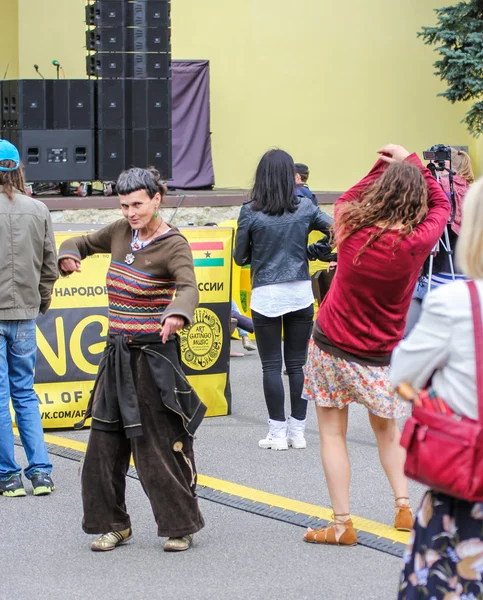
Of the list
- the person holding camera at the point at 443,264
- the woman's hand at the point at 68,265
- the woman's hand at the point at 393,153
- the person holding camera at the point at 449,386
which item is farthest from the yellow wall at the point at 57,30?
the person holding camera at the point at 449,386

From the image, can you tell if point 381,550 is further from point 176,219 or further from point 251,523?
point 176,219

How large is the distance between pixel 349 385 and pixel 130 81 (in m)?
10.5

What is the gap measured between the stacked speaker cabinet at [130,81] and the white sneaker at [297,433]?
27.1ft

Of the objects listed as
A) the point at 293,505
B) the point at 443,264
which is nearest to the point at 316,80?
the point at 443,264

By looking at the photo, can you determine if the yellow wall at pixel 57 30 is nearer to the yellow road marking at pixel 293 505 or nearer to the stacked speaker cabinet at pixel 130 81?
the stacked speaker cabinet at pixel 130 81

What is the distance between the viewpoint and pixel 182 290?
4598 mm

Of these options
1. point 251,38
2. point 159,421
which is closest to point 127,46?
point 251,38

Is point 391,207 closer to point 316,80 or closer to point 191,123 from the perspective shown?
point 191,123

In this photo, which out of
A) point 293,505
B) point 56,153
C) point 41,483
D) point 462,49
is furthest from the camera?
point 462,49

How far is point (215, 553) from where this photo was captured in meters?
4.93

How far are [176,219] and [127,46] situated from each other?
8.87 ft

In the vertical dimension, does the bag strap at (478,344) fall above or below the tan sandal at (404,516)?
above

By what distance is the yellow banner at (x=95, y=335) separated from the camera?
7625mm

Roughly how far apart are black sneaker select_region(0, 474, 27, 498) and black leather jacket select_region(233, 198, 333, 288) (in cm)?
205
